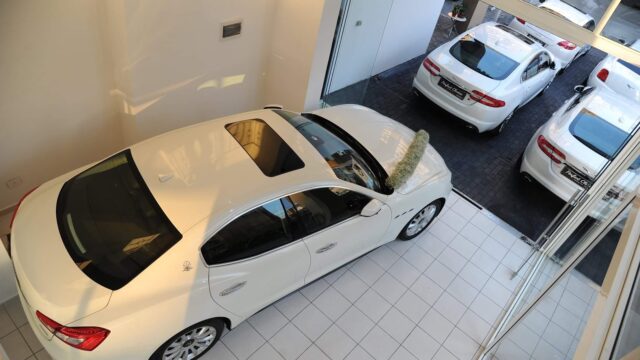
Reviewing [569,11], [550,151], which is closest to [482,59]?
[550,151]

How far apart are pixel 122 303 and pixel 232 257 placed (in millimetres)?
712

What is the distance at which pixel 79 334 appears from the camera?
8.60ft

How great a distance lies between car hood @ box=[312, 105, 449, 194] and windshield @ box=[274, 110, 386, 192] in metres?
0.14

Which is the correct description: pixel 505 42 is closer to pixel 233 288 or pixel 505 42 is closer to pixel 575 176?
pixel 575 176

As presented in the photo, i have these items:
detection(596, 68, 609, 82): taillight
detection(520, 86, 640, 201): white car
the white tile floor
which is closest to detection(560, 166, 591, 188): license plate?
detection(520, 86, 640, 201): white car

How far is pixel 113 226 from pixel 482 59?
5365 mm

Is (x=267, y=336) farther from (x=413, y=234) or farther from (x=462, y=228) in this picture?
(x=462, y=228)

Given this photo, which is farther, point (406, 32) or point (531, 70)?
point (406, 32)

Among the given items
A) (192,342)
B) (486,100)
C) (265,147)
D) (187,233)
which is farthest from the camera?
(486,100)

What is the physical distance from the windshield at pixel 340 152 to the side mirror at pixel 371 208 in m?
0.18

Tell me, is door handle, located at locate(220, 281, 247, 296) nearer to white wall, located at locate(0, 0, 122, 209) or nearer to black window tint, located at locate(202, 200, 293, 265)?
black window tint, located at locate(202, 200, 293, 265)

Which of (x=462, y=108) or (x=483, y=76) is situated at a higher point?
(x=483, y=76)

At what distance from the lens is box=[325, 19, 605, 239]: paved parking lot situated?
5.70m

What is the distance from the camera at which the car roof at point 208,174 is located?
3018 mm
